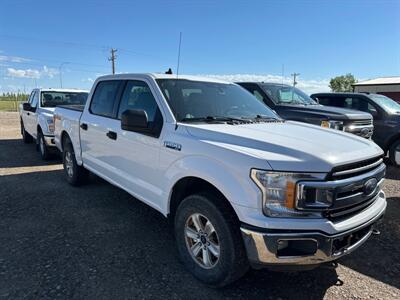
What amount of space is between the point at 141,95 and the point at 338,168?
7.89 ft

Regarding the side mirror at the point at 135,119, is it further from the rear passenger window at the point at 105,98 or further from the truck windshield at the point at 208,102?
the rear passenger window at the point at 105,98

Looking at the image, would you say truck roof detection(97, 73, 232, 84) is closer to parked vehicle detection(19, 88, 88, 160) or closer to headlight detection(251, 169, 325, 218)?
headlight detection(251, 169, 325, 218)

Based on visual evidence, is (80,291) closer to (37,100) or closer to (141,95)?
(141,95)

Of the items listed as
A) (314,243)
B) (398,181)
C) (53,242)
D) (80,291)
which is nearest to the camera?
(314,243)

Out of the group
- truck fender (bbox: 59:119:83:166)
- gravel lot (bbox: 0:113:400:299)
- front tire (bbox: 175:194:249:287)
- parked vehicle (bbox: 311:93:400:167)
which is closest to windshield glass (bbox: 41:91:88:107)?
truck fender (bbox: 59:119:83:166)

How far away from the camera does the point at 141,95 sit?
4.00 meters

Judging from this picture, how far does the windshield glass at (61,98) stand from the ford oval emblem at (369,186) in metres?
8.27

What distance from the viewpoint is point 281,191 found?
244 cm

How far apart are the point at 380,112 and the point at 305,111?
9.11ft

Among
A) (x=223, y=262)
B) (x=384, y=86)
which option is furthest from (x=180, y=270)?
(x=384, y=86)

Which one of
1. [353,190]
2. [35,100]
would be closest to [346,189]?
[353,190]

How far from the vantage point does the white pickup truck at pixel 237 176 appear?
2445mm

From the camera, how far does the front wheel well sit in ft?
9.21

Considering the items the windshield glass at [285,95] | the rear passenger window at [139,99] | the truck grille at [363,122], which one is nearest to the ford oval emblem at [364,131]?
the truck grille at [363,122]
